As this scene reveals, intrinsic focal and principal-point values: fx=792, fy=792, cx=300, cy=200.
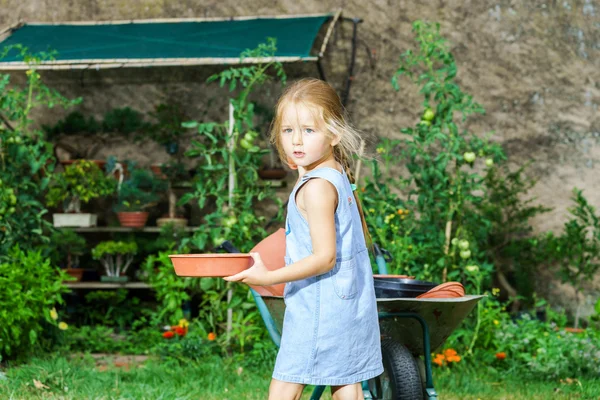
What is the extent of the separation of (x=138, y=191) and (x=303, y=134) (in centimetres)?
459

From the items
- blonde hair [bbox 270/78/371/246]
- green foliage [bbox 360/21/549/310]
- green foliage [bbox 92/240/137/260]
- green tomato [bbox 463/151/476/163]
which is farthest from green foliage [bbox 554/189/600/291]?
blonde hair [bbox 270/78/371/246]

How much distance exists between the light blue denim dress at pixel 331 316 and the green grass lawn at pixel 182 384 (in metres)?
1.65

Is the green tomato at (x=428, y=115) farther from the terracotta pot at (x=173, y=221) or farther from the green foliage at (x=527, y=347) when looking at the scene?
the terracotta pot at (x=173, y=221)

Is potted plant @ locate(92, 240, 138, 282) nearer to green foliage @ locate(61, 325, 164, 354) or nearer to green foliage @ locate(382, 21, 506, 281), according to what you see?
green foliage @ locate(61, 325, 164, 354)

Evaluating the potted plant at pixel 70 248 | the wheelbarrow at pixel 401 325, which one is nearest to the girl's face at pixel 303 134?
the wheelbarrow at pixel 401 325

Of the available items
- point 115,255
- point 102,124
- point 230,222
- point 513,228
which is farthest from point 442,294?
point 102,124

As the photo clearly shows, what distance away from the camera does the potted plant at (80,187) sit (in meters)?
6.30

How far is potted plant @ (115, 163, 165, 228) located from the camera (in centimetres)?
653

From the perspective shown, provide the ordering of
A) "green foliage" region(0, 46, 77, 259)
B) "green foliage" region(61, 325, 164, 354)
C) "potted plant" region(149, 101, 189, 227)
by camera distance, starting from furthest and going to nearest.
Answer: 1. "potted plant" region(149, 101, 189, 227)
2. "green foliage" region(61, 325, 164, 354)
3. "green foliage" region(0, 46, 77, 259)

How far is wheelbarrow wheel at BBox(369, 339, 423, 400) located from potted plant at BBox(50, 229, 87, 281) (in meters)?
3.89

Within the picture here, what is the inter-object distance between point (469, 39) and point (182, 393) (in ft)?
12.8

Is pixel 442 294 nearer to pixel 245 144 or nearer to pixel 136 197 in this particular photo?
pixel 245 144

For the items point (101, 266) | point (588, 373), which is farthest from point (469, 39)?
point (101, 266)

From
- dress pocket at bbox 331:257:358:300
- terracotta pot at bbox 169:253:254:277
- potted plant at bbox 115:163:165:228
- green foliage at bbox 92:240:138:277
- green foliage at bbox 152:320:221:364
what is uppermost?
potted plant at bbox 115:163:165:228
